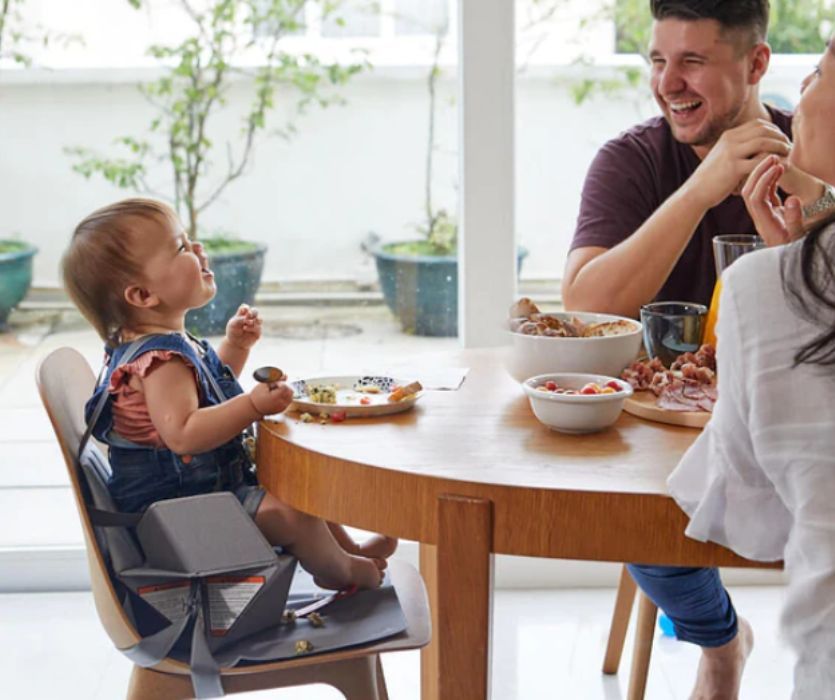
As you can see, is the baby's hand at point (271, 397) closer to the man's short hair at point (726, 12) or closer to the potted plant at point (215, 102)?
the man's short hair at point (726, 12)

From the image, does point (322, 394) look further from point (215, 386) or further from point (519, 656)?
point (519, 656)

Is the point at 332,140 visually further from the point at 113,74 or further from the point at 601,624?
the point at 601,624

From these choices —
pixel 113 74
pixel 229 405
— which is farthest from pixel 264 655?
pixel 113 74

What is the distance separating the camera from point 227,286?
2980 millimetres

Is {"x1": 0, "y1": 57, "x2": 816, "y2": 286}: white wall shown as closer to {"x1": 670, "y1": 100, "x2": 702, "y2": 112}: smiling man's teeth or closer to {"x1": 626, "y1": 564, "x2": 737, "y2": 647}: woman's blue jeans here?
{"x1": 670, "y1": 100, "x2": 702, "y2": 112}: smiling man's teeth

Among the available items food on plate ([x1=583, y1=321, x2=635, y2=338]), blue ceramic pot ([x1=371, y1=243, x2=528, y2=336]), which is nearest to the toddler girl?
food on plate ([x1=583, y1=321, x2=635, y2=338])

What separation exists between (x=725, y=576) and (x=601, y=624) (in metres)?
0.38

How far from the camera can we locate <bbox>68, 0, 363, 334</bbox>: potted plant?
2.88m

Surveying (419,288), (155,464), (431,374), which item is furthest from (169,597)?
(419,288)

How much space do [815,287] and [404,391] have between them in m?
0.71

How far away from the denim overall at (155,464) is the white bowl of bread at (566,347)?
0.42m

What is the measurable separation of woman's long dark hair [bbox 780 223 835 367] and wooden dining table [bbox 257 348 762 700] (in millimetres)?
283

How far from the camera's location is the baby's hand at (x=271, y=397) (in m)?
1.68

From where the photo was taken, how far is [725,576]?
2.98m
